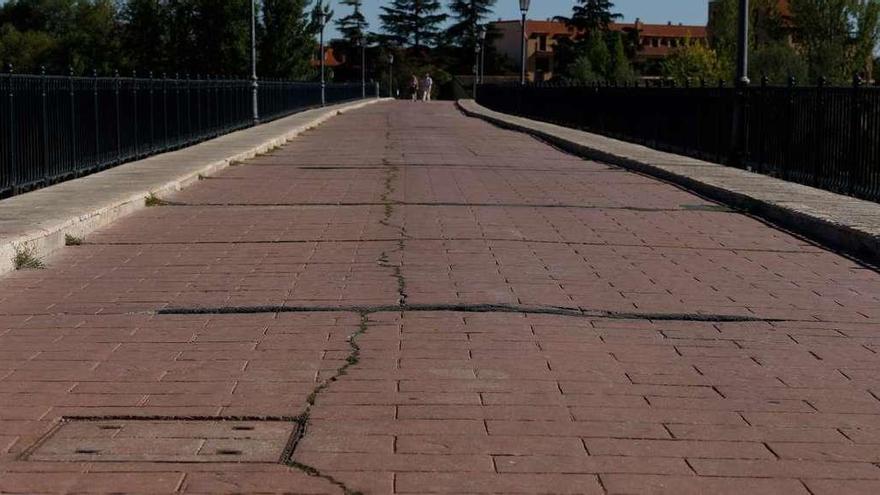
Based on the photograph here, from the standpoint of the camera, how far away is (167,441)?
5.29 m

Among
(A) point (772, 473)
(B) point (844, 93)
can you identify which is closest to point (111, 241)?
(A) point (772, 473)

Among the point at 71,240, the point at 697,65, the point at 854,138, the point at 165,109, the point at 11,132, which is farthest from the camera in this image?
the point at 697,65

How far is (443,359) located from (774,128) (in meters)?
13.2

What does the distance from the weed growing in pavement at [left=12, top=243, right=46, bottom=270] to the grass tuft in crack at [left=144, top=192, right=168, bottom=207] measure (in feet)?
14.4

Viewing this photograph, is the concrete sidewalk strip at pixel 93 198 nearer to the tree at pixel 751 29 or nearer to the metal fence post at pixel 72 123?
the metal fence post at pixel 72 123

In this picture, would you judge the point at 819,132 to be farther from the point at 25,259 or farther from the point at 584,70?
the point at 584,70

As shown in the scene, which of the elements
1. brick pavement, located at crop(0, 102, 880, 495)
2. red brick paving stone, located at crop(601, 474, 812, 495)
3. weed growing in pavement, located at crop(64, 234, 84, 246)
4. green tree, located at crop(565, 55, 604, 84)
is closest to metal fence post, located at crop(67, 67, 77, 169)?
brick pavement, located at crop(0, 102, 880, 495)

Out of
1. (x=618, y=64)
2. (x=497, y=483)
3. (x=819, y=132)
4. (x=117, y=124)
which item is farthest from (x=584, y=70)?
(x=497, y=483)

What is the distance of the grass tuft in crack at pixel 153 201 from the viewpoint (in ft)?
47.7

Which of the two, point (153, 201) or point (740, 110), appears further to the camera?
point (740, 110)

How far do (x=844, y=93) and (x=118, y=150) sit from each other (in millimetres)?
10279

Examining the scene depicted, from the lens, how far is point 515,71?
165625mm

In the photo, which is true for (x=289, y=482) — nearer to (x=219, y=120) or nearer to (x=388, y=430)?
(x=388, y=430)

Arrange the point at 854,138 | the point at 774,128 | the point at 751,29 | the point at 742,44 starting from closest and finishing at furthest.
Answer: the point at 854,138 < the point at 774,128 < the point at 742,44 < the point at 751,29
